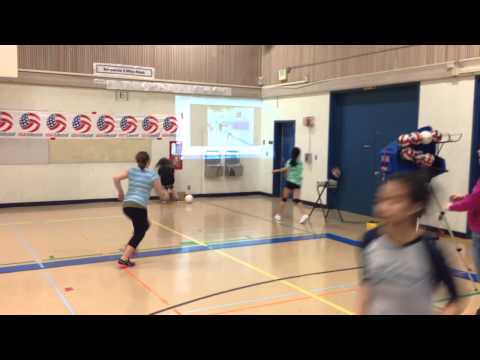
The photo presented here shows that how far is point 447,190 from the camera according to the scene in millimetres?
8734

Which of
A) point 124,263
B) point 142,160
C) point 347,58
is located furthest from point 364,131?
point 124,263

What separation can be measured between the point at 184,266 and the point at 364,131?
624 cm

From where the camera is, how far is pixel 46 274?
601 cm

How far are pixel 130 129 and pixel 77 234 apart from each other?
4.83 m

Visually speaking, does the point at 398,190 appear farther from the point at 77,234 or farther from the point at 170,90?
the point at 170,90

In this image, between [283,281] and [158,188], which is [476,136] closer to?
[283,281]

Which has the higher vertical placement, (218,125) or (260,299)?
(218,125)

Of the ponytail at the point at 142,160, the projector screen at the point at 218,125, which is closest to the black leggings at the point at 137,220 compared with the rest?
the ponytail at the point at 142,160

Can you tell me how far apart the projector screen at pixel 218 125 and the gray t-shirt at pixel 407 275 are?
1163 cm

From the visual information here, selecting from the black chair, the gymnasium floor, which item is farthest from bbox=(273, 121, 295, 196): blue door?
the gymnasium floor

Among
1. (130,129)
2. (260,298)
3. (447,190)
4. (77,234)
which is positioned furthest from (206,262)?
(130,129)

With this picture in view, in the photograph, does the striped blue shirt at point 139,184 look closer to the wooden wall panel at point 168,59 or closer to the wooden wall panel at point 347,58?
the wooden wall panel at point 347,58

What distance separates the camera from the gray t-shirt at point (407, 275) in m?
2.06

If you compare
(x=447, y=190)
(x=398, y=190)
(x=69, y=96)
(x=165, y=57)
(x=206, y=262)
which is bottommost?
(x=206, y=262)
